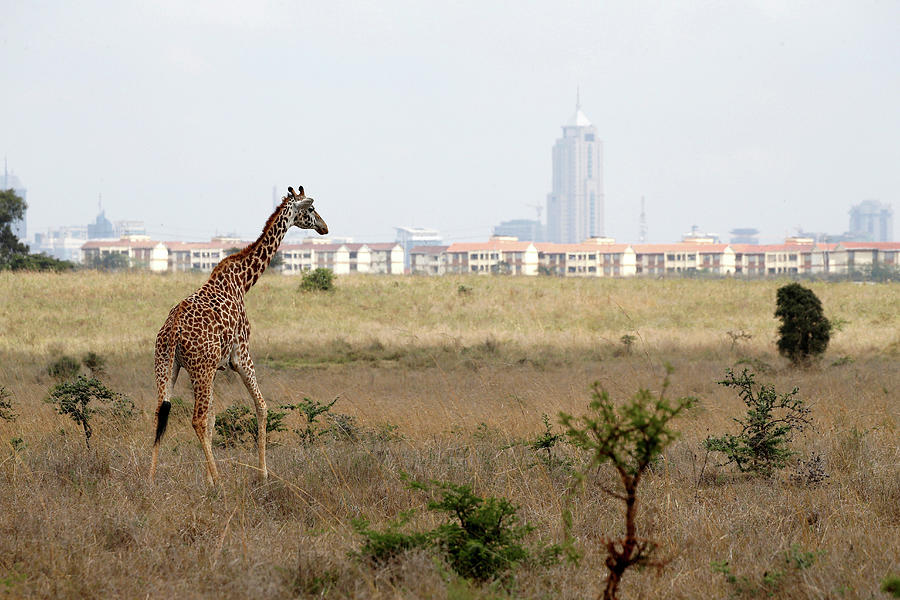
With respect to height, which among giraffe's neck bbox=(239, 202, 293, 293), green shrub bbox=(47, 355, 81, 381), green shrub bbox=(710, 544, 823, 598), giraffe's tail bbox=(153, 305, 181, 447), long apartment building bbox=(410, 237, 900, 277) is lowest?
green shrub bbox=(47, 355, 81, 381)

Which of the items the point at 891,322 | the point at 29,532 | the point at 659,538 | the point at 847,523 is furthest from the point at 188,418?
the point at 891,322

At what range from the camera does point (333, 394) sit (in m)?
13.7

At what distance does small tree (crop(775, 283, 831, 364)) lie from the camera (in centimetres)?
1812

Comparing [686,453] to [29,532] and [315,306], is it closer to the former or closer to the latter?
[29,532]

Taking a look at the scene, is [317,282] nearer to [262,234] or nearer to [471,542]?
[262,234]

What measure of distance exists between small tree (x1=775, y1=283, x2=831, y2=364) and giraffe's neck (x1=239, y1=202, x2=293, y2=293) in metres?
13.3

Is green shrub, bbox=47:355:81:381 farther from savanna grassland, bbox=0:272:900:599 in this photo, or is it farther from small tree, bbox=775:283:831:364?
small tree, bbox=775:283:831:364

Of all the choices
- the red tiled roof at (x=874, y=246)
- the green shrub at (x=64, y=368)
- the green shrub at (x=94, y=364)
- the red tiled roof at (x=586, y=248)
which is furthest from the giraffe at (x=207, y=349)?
the red tiled roof at (x=586, y=248)

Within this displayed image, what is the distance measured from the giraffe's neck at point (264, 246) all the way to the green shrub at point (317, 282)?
27346mm

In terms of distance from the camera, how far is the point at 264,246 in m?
8.20

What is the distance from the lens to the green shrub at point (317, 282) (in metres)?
35.6

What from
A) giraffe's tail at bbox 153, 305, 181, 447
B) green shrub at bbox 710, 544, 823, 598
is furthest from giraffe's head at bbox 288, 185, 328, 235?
green shrub at bbox 710, 544, 823, 598

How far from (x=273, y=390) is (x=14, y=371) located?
6306 millimetres

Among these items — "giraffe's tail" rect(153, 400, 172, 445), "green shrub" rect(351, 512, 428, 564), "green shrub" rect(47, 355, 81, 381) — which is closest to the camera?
"green shrub" rect(351, 512, 428, 564)
